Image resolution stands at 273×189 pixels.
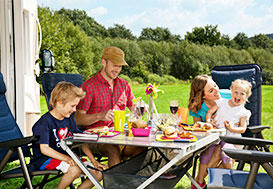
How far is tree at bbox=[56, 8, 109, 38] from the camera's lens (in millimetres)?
20234

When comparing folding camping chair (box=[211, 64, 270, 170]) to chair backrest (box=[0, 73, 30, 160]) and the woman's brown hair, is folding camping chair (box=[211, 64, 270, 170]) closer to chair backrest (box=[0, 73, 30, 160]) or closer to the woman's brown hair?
the woman's brown hair

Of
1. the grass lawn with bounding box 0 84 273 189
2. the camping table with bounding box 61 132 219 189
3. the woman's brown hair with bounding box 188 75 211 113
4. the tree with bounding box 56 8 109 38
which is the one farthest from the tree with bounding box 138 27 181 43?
the camping table with bounding box 61 132 219 189

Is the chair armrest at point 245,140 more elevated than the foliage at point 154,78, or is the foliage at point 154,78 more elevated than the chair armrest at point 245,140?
the foliage at point 154,78

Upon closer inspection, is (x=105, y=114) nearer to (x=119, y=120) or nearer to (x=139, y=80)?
(x=119, y=120)

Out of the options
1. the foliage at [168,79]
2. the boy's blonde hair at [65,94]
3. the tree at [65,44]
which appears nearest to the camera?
the boy's blonde hair at [65,94]

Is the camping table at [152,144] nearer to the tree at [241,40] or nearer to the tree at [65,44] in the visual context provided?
the tree at [65,44]

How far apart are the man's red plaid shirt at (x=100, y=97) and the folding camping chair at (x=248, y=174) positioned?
1.09 metres

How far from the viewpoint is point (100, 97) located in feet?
9.04

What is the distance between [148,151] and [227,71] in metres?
1.33

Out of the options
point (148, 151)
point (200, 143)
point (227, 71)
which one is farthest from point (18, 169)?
point (227, 71)

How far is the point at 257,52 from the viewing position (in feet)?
60.8

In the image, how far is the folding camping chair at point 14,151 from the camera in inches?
78.1

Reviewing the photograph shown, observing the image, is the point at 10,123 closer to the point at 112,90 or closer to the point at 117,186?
the point at 112,90

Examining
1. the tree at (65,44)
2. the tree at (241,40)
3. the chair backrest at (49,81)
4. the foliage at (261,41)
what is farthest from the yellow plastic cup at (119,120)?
the tree at (241,40)
